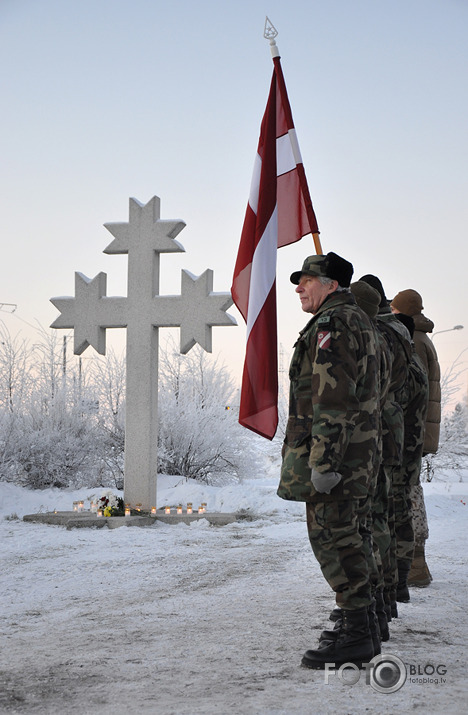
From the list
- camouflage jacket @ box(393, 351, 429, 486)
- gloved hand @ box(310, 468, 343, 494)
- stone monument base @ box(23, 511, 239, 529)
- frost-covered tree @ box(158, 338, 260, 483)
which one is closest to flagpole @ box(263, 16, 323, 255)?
camouflage jacket @ box(393, 351, 429, 486)

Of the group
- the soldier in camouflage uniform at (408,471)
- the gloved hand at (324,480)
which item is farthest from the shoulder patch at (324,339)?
the soldier in camouflage uniform at (408,471)

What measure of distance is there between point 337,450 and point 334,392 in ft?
0.82

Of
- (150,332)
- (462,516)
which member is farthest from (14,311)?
(462,516)

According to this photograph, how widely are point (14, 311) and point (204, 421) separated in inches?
286

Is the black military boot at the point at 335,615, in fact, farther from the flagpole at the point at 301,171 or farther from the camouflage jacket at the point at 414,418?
the flagpole at the point at 301,171

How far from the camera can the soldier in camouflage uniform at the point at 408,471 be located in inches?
172

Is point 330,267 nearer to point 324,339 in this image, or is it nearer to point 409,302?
point 324,339

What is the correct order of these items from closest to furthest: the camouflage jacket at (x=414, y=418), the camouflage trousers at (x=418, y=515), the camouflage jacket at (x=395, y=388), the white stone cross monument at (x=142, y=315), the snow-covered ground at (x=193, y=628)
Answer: the snow-covered ground at (x=193, y=628)
the camouflage jacket at (x=395, y=388)
the camouflage jacket at (x=414, y=418)
the camouflage trousers at (x=418, y=515)
the white stone cross monument at (x=142, y=315)

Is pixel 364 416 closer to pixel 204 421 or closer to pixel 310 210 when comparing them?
pixel 310 210

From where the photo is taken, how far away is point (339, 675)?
9.48 ft

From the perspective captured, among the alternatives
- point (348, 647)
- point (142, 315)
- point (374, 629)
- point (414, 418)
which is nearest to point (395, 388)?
point (414, 418)

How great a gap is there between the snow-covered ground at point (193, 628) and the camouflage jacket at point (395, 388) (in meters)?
0.92

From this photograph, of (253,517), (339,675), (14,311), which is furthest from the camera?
(14,311)

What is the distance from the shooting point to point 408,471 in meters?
4.47
